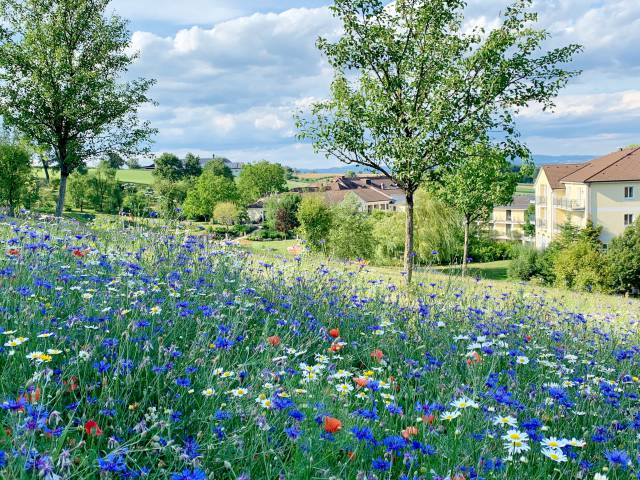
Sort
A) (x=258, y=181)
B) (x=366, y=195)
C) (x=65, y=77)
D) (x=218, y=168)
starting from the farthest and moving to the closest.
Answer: (x=218, y=168), (x=258, y=181), (x=366, y=195), (x=65, y=77)

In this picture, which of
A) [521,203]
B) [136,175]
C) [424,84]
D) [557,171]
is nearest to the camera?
[424,84]

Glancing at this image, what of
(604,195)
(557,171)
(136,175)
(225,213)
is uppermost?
(136,175)

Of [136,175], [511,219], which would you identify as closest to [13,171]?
[511,219]

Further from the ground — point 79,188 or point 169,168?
point 169,168

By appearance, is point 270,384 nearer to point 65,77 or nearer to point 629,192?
point 65,77

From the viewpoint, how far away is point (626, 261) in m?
44.7

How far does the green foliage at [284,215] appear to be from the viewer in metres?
83.8

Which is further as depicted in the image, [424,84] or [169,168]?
[169,168]

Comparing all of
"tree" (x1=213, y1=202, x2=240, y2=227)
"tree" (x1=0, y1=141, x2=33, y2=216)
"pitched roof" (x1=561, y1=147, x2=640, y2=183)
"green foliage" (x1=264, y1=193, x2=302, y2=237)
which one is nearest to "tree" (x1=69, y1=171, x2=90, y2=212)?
"tree" (x1=213, y1=202, x2=240, y2=227)

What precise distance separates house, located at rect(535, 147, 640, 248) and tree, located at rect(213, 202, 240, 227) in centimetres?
4807

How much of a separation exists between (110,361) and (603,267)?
148 ft

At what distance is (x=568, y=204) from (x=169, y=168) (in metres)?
76.9

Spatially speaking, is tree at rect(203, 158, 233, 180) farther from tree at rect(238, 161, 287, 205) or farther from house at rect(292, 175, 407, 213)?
house at rect(292, 175, 407, 213)

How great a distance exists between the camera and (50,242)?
6949 millimetres
